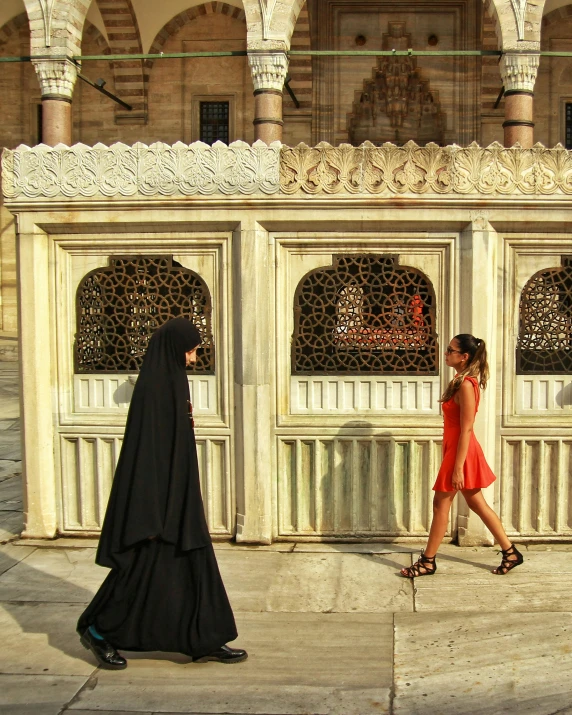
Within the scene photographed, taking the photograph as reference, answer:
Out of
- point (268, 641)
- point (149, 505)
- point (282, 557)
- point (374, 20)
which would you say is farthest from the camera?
point (374, 20)

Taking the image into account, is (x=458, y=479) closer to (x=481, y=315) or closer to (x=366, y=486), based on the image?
(x=366, y=486)

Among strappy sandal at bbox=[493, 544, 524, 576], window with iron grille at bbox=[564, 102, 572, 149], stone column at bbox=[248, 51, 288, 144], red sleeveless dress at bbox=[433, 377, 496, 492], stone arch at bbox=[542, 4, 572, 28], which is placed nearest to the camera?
red sleeveless dress at bbox=[433, 377, 496, 492]

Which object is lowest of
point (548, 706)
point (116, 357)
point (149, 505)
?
point (548, 706)

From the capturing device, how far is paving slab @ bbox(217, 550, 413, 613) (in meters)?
4.04

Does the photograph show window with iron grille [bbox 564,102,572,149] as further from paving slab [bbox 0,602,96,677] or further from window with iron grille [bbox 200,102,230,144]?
paving slab [bbox 0,602,96,677]

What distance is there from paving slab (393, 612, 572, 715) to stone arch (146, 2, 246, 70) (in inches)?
712

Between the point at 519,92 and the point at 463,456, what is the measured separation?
11.5 m

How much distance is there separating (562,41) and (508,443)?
55.4 feet

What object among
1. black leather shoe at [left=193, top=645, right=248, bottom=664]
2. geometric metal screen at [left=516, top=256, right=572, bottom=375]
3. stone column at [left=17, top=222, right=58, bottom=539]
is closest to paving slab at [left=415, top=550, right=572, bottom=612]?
black leather shoe at [left=193, top=645, right=248, bottom=664]

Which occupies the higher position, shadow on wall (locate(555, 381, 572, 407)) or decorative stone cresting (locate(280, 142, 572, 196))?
decorative stone cresting (locate(280, 142, 572, 196))

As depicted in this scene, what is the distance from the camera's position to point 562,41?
19.0 m

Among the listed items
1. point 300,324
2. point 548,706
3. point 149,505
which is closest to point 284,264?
point 300,324

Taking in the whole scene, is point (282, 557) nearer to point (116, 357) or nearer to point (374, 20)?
point (116, 357)

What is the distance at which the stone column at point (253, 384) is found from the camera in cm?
481
